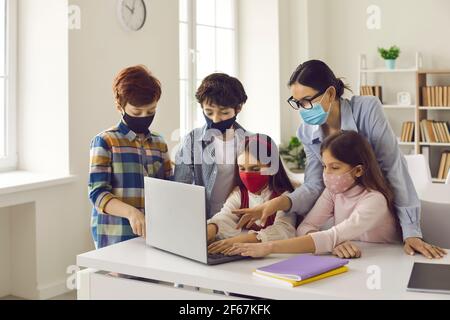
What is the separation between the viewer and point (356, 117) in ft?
7.05

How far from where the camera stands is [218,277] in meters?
1.76

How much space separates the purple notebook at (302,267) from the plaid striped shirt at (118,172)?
2.53 ft

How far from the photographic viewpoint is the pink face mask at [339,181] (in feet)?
6.82

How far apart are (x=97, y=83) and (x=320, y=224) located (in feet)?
7.85

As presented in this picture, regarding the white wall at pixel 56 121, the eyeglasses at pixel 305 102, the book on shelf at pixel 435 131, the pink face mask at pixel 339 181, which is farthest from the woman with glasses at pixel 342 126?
the book on shelf at pixel 435 131

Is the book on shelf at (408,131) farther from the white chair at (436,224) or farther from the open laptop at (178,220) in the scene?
the open laptop at (178,220)

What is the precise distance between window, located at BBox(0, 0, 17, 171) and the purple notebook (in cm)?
273

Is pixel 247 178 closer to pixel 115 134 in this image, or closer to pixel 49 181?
pixel 115 134

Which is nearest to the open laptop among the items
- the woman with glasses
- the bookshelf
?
the woman with glasses

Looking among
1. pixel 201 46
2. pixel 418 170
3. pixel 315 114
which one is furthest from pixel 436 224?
pixel 201 46

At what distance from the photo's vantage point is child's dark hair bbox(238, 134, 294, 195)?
7.36ft

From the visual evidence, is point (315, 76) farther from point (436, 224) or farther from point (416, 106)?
point (416, 106)

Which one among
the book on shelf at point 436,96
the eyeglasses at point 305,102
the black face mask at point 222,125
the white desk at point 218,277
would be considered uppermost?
the book on shelf at point 436,96

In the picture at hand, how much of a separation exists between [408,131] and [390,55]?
2.47 ft
